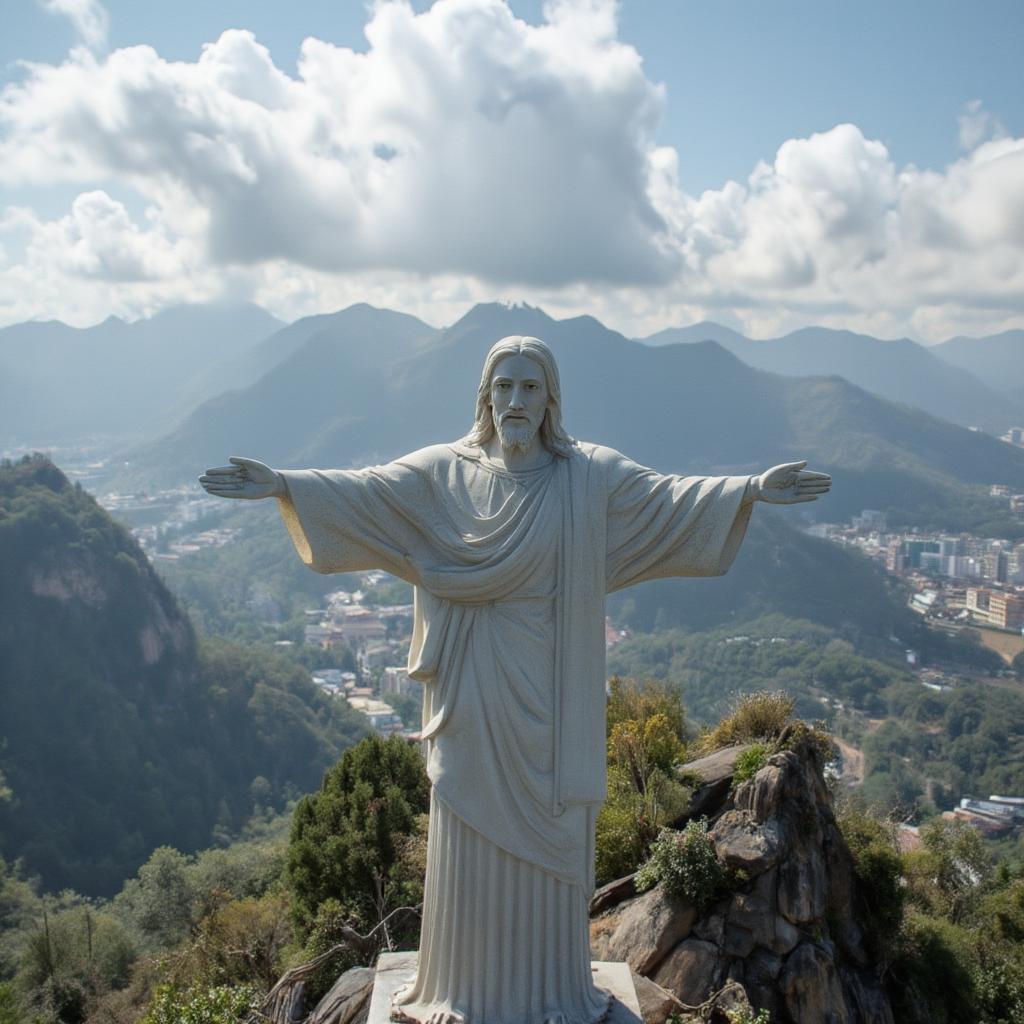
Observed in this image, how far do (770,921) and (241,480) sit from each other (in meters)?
7.44

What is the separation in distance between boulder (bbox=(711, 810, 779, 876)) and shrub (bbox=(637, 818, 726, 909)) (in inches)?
7.8

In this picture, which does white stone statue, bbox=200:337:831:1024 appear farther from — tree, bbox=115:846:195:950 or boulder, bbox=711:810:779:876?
tree, bbox=115:846:195:950

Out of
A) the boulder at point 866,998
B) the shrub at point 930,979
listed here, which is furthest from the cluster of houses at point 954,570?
the boulder at point 866,998

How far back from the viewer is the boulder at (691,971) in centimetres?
893

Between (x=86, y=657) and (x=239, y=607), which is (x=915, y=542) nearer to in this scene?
(x=239, y=607)

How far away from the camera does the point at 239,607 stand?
118 m

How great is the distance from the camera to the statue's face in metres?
5.52

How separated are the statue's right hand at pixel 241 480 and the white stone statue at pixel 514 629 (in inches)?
0.8

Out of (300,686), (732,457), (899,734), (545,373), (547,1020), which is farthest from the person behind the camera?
(732,457)

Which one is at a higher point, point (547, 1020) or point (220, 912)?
point (547, 1020)

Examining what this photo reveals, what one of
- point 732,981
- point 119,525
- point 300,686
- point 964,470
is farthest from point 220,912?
point 964,470

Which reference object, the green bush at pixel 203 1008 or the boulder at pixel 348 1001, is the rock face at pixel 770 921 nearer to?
the boulder at pixel 348 1001

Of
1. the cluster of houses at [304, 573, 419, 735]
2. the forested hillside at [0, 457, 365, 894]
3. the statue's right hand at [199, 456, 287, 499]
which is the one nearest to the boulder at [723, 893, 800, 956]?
the statue's right hand at [199, 456, 287, 499]

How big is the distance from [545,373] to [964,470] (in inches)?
6265
